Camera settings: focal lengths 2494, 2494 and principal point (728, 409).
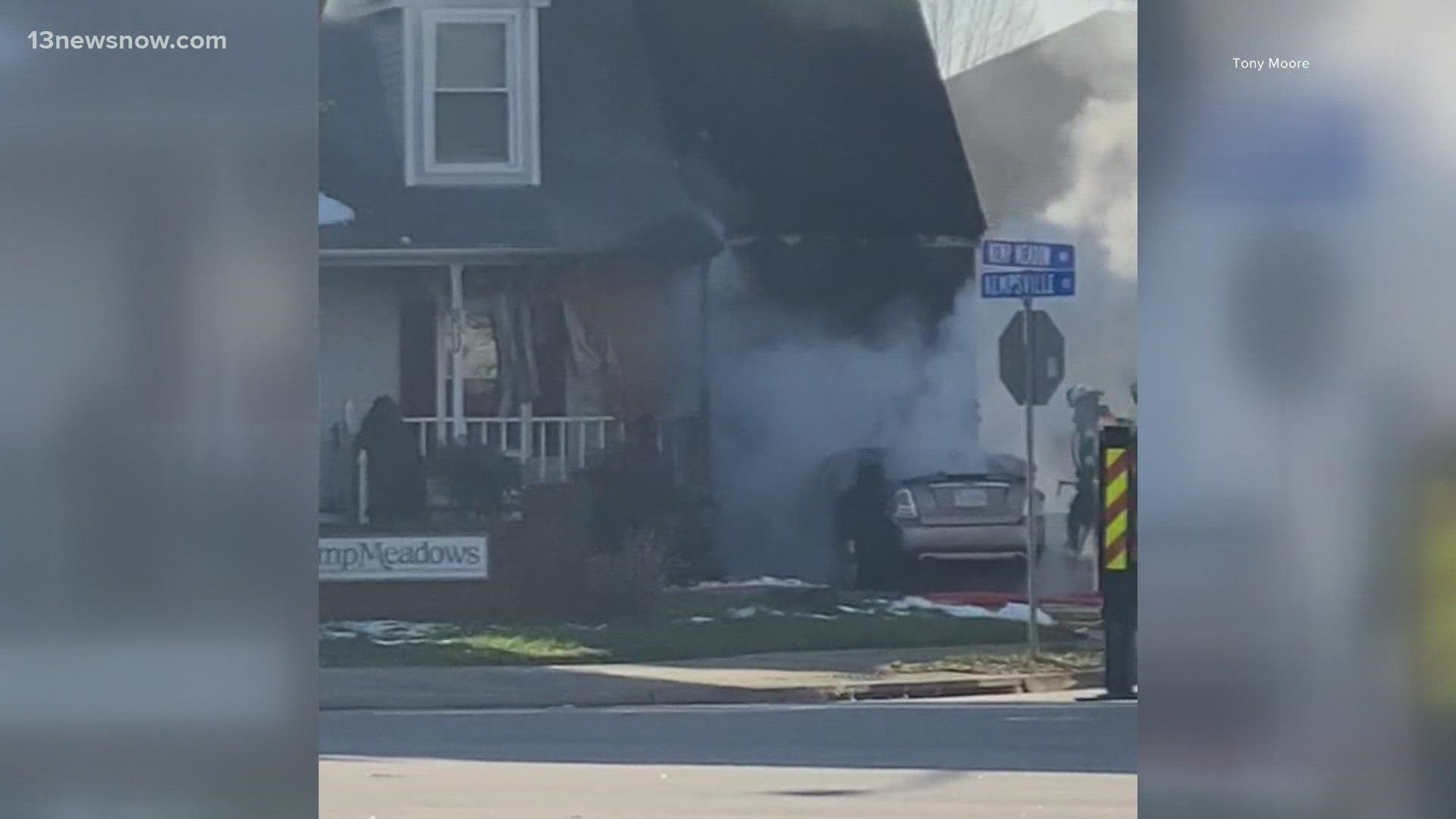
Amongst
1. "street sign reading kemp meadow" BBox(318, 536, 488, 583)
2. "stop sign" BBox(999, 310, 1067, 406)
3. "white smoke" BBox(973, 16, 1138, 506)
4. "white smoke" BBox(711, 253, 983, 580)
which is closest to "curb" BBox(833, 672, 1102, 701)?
"white smoke" BBox(973, 16, 1138, 506)

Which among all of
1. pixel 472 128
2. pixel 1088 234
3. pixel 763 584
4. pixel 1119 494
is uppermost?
pixel 472 128

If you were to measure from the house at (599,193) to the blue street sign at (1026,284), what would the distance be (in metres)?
0.21

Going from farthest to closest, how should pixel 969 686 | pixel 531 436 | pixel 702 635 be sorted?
pixel 531 436
pixel 702 635
pixel 969 686

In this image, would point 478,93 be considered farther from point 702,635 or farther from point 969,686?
point 969,686

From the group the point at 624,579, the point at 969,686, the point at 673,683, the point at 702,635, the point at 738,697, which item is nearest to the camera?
the point at 738,697

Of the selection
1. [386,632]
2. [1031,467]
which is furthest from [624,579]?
[1031,467]

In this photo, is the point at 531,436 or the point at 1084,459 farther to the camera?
the point at 1084,459

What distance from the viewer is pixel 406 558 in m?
17.1

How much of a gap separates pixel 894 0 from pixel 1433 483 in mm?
13386

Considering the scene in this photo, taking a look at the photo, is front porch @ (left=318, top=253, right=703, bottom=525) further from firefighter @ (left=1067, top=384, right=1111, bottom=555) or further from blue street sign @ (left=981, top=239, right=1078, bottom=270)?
firefighter @ (left=1067, top=384, right=1111, bottom=555)

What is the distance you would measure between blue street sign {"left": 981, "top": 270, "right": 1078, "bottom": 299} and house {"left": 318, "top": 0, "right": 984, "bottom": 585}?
211mm

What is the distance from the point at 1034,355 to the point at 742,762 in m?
6.15

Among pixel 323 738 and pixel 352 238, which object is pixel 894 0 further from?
pixel 323 738

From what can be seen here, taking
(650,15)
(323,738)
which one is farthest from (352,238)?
(323,738)
